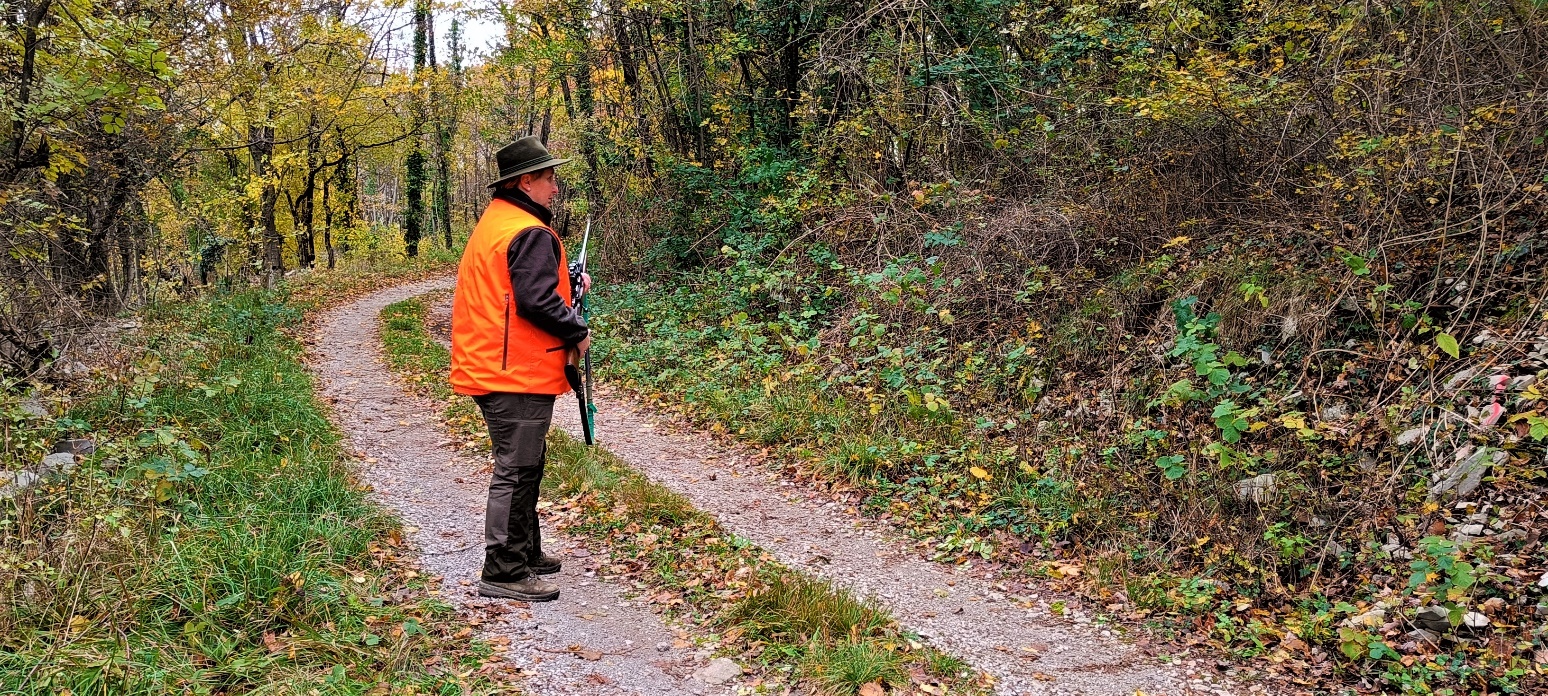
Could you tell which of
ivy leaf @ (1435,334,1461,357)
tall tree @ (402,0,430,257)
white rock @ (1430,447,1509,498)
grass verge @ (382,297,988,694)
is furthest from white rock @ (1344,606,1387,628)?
tall tree @ (402,0,430,257)

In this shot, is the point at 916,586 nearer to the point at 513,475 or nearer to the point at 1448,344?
the point at 513,475

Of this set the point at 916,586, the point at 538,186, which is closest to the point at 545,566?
the point at 538,186

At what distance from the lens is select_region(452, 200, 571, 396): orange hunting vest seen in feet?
12.8

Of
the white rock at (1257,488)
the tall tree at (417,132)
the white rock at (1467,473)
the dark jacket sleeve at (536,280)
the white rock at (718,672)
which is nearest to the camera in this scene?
the white rock at (718,672)

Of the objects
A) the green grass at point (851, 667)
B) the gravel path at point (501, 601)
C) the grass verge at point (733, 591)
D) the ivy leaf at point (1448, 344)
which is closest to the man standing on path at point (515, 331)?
the gravel path at point (501, 601)

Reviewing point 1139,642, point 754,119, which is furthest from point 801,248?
point 1139,642

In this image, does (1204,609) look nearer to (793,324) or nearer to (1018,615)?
(1018,615)

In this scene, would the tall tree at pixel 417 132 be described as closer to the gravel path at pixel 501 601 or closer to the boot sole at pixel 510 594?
the gravel path at pixel 501 601

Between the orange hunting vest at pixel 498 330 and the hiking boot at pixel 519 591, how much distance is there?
1029 millimetres

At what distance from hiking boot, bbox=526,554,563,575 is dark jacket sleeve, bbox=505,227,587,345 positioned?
1410 mm

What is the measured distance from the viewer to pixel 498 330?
391 centimetres

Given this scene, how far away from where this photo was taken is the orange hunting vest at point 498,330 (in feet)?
12.8

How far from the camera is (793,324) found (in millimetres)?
9281

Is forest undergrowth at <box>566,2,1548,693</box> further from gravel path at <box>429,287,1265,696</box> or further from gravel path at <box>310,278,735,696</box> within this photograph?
gravel path at <box>310,278,735,696</box>
